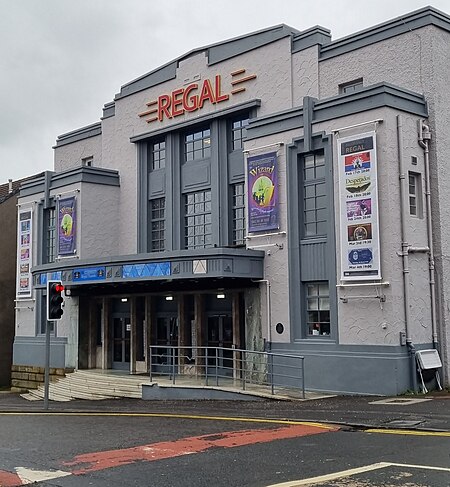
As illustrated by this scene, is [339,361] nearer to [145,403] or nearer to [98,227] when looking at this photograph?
[145,403]

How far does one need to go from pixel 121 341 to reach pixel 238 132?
931 cm

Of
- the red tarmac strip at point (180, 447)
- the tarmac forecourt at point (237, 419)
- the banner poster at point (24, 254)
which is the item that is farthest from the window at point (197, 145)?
the red tarmac strip at point (180, 447)

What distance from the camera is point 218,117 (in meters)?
25.4

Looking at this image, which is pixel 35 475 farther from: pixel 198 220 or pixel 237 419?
pixel 198 220

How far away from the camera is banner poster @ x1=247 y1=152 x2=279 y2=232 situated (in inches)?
861

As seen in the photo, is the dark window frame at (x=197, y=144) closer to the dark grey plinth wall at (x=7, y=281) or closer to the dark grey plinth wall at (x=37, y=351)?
the dark grey plinth wall at (x=37, y=351)

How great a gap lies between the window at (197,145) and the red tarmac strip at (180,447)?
1521 cm

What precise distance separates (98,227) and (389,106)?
13925 millimetres

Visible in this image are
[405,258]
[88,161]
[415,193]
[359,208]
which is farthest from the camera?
[88,161]

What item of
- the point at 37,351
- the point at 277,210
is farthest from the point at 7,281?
the point at 277,210

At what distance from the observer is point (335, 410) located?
15.3 metres

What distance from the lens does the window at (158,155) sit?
28312 mm

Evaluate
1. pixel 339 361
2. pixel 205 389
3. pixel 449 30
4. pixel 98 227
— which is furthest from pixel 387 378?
pixel 98 227

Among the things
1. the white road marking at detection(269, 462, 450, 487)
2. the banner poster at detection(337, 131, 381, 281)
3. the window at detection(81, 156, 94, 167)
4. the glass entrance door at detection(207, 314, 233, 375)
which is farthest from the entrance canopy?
the white road marking at detection(269, 462, 450, 487)
